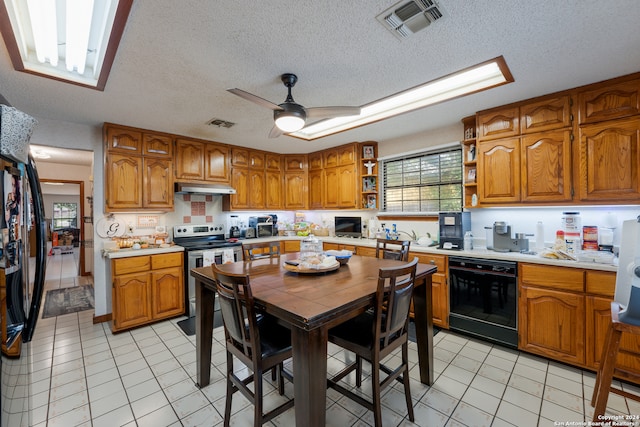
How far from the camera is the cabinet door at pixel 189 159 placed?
3746 millimetres

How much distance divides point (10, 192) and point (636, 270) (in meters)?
2.83

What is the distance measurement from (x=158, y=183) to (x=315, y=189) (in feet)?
7.81

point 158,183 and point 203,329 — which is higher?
point 158,183

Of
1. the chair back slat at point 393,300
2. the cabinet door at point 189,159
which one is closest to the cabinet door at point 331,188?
the cabinet door at point 189,159

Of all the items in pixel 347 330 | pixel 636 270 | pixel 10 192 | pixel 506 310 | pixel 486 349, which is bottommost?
pixel 486 349

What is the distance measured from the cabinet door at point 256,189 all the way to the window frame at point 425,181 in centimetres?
196

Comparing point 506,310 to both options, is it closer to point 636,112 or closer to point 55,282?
point 636,112

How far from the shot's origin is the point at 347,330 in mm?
1771

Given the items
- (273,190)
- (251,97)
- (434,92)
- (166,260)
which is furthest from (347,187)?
(166,260)

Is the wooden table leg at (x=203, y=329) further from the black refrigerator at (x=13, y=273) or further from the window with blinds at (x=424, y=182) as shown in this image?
the window with blinds at (x=424, y=182)

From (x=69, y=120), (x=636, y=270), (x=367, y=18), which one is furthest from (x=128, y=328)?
(x=636, y=270)

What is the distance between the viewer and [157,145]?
3.56m

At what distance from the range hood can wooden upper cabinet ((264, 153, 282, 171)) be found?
0.85 metres

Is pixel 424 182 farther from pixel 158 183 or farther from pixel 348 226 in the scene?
pixel 158 183
